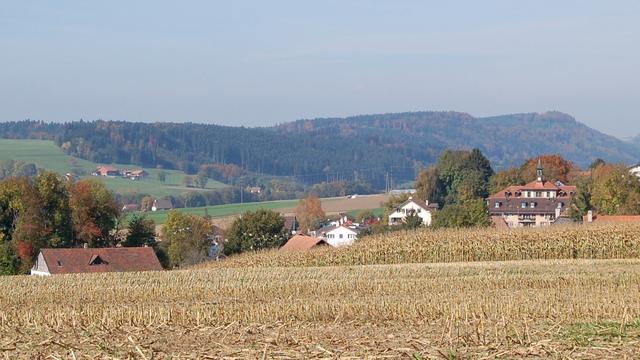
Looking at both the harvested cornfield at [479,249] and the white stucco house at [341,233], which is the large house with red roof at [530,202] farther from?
the harvested cornfield at [479,249]

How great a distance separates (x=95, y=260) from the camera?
6191 cm

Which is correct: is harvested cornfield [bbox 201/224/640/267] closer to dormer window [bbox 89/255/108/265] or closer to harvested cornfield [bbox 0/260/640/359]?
harvested cornfield [bbox 0/260/640/359]

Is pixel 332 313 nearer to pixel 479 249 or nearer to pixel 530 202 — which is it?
pixel 479 249

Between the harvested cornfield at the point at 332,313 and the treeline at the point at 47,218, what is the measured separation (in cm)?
3736

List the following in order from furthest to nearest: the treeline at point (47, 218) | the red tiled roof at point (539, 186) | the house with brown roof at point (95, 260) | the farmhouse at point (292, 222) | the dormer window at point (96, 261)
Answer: the farmhouse at point (292, 222) → the red tiled roof at point (539, 186) → the treeline at point (47, 218) → the dormer window at point (96, 261) → the house with brown roof at point (95, 260)

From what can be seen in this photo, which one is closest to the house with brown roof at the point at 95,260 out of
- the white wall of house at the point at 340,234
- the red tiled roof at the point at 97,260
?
the red tiled roof at the point at 97,260

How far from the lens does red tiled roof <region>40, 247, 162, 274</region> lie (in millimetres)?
61500

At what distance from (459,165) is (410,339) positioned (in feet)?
439

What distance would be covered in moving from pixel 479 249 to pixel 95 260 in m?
22.6

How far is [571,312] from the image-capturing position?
20.8m

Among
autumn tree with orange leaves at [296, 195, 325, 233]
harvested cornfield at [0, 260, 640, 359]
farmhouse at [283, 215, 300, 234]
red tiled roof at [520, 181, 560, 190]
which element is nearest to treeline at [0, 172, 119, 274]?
harvested cornfield at [0, 260, 640, 359]

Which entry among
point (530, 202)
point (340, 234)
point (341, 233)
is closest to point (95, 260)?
point (340, 234)

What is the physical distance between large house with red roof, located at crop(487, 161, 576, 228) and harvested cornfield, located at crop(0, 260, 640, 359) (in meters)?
94.3

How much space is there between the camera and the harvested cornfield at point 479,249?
162 ft
